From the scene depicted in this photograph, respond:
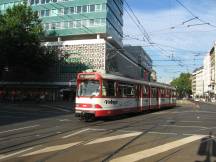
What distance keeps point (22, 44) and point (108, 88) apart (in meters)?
43.7

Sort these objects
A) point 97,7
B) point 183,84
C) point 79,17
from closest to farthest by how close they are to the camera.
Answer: point 97,7
point 79,17
point 183,84

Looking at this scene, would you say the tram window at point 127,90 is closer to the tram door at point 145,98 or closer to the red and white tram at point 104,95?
the red and white tram at point 104,95

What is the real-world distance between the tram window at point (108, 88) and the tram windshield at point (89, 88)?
39 centimetres

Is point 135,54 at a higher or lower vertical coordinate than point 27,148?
higher

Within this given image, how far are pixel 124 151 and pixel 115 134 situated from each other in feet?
14.5

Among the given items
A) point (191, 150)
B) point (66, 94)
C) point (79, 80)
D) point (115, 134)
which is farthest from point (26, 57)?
point (191, 150)

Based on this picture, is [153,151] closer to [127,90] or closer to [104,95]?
[104,95]

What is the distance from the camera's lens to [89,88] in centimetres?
2342

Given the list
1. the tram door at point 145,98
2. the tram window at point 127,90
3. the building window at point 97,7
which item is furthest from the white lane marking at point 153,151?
the building window at point 97,7

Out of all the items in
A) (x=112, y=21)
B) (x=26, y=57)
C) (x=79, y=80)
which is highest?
(x=112, y=21)

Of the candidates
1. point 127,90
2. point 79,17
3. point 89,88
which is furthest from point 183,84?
point 89,88

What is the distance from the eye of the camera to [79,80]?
2370 cm

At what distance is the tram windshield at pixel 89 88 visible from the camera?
23.2 metres

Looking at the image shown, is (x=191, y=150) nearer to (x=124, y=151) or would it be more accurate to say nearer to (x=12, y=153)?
(x=124, y=151)
